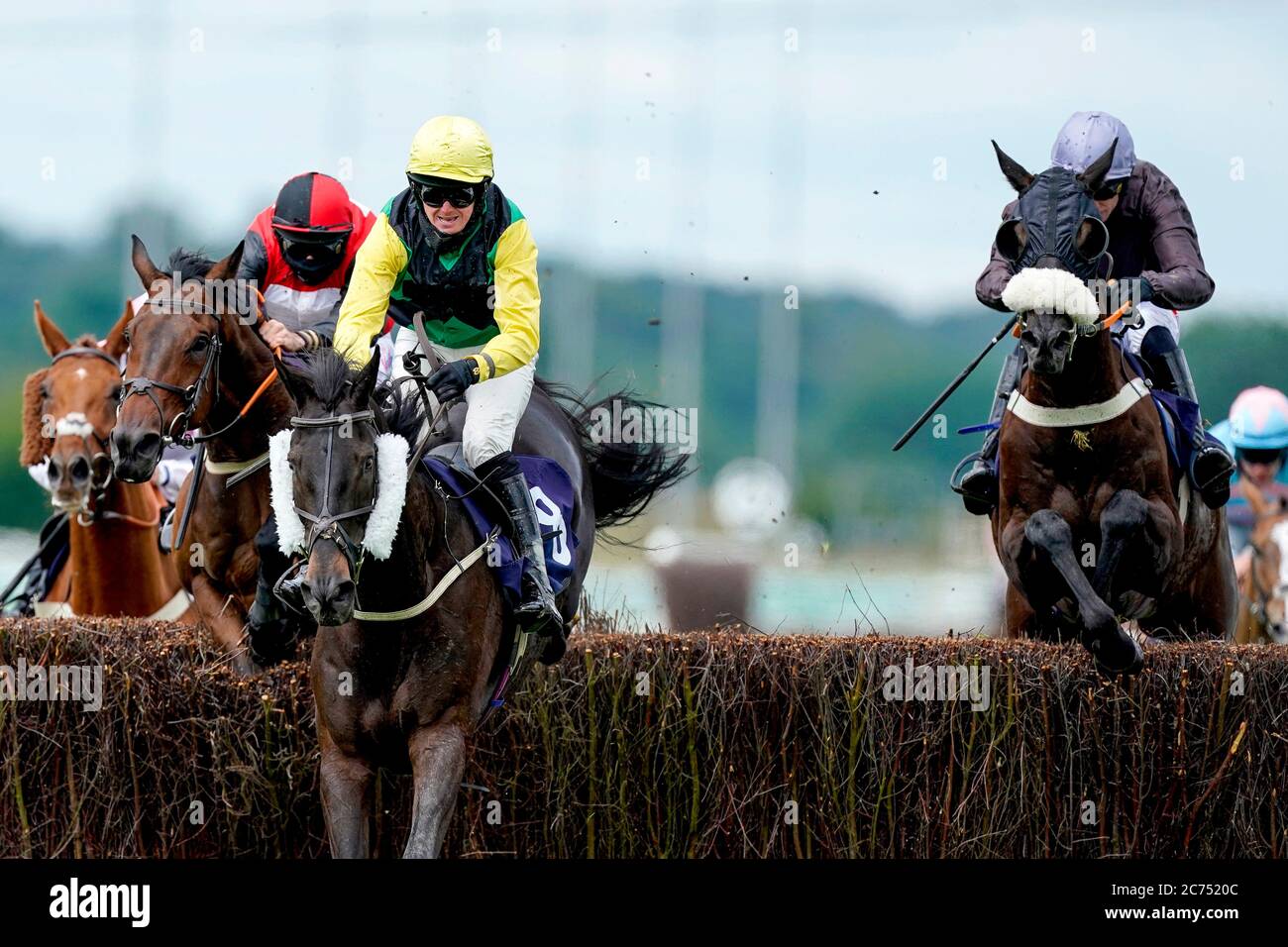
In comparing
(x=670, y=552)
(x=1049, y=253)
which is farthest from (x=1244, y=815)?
(x=670, y=552)

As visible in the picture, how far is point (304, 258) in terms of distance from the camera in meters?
6.99

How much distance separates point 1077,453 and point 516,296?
2174mm

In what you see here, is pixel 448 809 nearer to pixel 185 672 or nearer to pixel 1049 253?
pixel 185 672

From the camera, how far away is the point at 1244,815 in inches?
259

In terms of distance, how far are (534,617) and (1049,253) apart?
7.20 feet

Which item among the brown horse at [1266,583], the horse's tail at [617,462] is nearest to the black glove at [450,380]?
the horse's tail at [617,462]

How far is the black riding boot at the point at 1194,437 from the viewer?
694 centimetres

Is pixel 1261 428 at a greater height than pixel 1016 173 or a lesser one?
lesser

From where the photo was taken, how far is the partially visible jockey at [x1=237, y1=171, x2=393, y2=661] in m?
6.88

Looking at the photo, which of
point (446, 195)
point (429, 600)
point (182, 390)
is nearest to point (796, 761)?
point (429, 600)

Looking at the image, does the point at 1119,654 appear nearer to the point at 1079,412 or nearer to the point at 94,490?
the point at 1079,412

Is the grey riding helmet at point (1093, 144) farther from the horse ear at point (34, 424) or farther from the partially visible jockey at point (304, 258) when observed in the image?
the horse ear at point (34, 424)

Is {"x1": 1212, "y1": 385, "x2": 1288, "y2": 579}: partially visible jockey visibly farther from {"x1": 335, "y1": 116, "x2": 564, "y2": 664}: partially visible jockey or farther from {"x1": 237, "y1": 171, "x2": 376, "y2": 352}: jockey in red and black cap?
{"x1": 335, "y1": 116, "x2": 564, "y2": 664}: partially visible jockey
